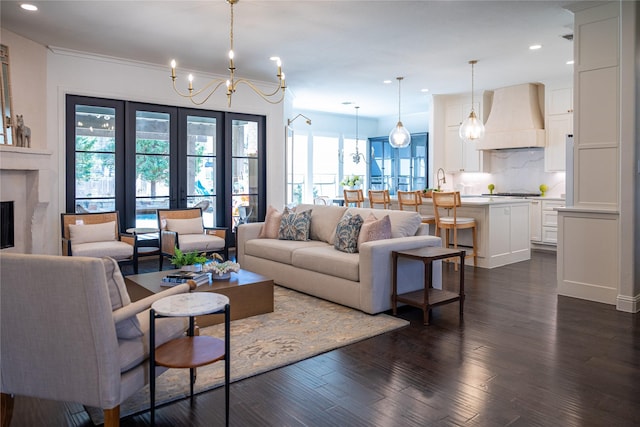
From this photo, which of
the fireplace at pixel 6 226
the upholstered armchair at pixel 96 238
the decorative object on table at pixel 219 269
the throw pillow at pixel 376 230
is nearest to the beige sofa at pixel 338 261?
the throw pillow at pixel 376 230

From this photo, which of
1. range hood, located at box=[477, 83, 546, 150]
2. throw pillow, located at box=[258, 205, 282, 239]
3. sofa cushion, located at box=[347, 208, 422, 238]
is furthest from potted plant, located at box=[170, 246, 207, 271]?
range hood, located at box=[477, 83, 546, 150]

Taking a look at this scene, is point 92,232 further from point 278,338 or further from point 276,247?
point 278,338

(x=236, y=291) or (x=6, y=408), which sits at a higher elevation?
(x=236, y=291)

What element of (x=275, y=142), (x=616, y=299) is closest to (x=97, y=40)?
(x=275, y=142)

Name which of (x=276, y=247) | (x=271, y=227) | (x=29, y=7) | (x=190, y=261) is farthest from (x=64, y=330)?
(x=29, y=7)

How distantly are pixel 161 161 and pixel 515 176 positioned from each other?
636 cm

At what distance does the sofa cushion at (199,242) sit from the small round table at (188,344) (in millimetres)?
3365

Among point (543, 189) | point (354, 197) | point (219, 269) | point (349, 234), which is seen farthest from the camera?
point (543, 189)

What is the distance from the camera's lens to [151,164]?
22.0 feet

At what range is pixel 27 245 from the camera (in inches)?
211

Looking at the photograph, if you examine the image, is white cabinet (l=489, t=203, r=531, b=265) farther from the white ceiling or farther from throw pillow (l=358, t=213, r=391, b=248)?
throw pillow (l=358, t=213, r=391, b=248)

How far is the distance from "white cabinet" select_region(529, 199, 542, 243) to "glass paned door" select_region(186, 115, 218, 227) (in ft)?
17.6

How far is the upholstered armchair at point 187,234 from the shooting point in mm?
5648

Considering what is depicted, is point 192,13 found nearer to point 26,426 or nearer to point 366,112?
point 26,426
